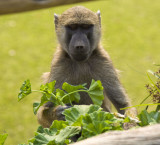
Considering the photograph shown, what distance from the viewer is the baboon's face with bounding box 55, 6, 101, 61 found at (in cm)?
326

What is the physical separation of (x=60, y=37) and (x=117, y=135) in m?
2.15

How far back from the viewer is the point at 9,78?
25.0 ft

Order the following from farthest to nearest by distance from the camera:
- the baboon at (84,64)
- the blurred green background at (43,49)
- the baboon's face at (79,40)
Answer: the blurred green background at (43,49), the baboon at (84,64), the baboon's face at (79,40)

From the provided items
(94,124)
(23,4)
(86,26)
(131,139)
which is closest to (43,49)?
(23,4)

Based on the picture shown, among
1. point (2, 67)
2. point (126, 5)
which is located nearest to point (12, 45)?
point (2, 67)

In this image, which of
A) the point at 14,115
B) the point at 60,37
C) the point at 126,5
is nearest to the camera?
the point at 60,37

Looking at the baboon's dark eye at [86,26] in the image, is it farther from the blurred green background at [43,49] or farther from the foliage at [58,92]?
the blurred green background at [43,49]

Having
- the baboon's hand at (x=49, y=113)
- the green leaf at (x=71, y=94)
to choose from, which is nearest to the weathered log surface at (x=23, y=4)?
the baboon's hand at (x=49, y=113)

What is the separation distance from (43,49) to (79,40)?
5.38 m

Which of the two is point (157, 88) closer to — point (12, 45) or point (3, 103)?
point (3, 103)

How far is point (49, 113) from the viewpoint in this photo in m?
3.20

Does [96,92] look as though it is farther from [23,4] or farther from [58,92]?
[23,4]

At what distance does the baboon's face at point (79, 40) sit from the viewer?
126 inches

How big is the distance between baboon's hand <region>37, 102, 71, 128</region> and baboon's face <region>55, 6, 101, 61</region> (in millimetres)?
498
